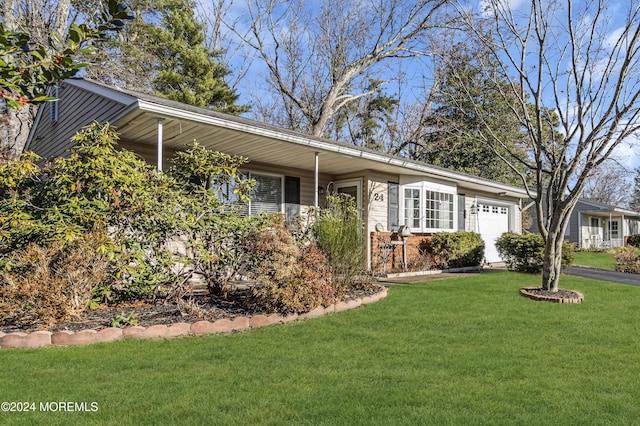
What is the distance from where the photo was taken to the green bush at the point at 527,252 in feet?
32.9

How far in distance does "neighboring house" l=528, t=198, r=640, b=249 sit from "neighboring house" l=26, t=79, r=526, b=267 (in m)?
15.0

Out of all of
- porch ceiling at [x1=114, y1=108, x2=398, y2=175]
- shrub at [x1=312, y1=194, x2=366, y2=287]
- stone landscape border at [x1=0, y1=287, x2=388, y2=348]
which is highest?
porch ceiling at [x1=114, y1=108, x2=398, y2=175]

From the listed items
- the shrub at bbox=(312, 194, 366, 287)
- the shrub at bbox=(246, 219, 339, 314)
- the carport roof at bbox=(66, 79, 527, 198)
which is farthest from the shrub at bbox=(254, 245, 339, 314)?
the carport roof at bbox=(66, 79, 527, 198)

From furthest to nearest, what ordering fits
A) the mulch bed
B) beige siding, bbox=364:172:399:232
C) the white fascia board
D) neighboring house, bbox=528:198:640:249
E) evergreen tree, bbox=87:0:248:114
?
neighboring house, bbox=528:198:640:249
evergreen tree, bbox=87:0:248:114
beige siding, bbox=364:172:399:232
the white fascia board
the mulch bed

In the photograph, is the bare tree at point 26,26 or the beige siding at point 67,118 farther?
the bare tree at point 26,26

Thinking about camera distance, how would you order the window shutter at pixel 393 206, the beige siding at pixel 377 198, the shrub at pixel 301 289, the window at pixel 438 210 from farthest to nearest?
the window at pixel 438 210
the window shutter at pixel 393 206
the beige siding at pixel 377 198
the shrub at pixel 301 289

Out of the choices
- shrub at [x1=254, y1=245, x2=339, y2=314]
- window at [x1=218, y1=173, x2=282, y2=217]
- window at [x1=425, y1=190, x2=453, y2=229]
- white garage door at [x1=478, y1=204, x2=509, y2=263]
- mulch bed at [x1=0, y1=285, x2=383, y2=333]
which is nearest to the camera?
mulch bed at [x1=0, y1=285, x2=383, y2=333]

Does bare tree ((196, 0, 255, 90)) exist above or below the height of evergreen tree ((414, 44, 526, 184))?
above

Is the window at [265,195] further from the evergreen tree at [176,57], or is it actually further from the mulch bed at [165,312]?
the evergreen tree at [176,57]

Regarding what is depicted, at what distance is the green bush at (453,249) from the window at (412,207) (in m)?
0.70

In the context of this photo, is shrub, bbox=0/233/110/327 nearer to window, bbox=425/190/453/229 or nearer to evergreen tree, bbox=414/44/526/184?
evergreen tree, bbox=414/44/526/184

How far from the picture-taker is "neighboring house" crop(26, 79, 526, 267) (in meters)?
6.57

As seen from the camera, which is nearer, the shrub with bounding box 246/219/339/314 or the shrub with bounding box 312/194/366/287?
the shrub with bounding box 246/219/339/314

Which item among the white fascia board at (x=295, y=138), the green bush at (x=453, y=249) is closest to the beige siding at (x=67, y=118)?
the white fascia board at (x=295, y=138)
